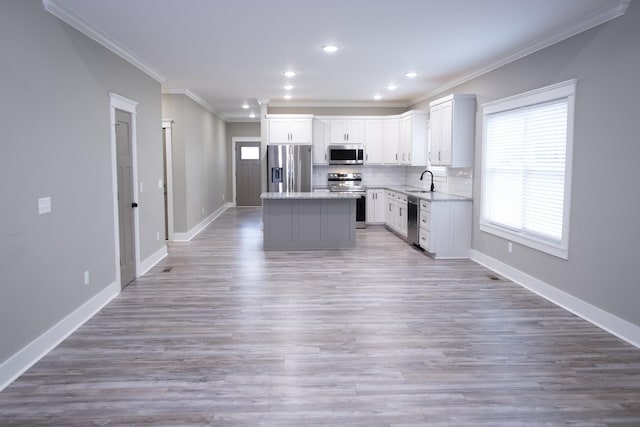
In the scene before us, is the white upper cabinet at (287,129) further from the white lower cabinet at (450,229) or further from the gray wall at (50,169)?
the gray wall at (50,169)

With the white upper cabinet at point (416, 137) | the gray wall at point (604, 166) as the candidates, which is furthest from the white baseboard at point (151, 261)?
the white upper cabinet at point (416, 137)

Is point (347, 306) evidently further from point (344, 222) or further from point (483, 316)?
point (344, 222)

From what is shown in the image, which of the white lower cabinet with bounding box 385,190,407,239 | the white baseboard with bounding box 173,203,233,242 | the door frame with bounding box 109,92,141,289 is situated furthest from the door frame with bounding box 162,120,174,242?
the white lower cabinet with bounding box 385,190,407,239

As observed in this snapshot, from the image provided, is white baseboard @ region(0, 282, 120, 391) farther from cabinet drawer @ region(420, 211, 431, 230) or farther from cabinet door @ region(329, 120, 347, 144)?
cabinet door @ region(329, 120, 347, 144)

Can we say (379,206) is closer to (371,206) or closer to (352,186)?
(371,206)

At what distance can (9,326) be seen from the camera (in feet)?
9.70

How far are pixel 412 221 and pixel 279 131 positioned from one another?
140 inches

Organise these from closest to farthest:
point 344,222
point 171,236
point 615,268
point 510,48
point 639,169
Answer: point 639,169
point 615,268
point 510,48
point 344,222
point 171,236

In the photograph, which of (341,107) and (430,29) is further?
(341,107)

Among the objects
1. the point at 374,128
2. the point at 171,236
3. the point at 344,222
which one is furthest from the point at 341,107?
the point at 171,236

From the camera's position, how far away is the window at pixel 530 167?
14.7 feet

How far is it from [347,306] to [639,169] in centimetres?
276

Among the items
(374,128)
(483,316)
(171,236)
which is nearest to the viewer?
(483,316)

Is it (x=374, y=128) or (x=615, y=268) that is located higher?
→ (x=374, y=128)
